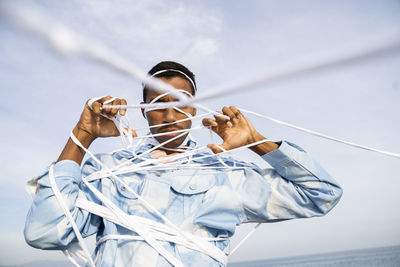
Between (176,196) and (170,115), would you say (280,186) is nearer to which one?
(176,196)

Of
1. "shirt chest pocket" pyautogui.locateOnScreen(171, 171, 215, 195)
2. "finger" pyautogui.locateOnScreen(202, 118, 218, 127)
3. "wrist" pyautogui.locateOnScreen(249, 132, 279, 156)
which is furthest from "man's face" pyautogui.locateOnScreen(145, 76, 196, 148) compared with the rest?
"wrist" pyautogui.locateOnScreen(249, 132, 279, 156)

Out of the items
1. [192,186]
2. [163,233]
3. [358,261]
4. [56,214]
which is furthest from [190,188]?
[358,261]

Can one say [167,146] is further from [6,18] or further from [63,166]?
[6,18]

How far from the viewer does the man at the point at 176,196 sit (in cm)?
142

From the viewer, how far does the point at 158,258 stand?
140 centimetres

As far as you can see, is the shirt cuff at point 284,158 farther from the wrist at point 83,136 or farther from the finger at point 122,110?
the wrist at point 83,136

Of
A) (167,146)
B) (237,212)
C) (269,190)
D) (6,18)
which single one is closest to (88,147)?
(167,146)

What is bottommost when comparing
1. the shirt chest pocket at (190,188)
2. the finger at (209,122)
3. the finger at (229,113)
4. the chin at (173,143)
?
the shirt chest pocket at (190,188)

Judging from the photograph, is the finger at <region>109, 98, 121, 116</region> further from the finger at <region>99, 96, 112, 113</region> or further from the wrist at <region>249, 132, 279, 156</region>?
the wrist at <region>249, 132, 279, 156</region>

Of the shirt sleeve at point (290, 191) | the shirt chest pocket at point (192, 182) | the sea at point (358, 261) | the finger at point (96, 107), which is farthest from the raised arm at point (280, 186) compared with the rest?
the sea at point (358, 261)

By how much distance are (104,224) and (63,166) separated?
325 millimetres

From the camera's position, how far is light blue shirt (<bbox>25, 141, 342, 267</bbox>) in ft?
4.64

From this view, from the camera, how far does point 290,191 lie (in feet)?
5.41

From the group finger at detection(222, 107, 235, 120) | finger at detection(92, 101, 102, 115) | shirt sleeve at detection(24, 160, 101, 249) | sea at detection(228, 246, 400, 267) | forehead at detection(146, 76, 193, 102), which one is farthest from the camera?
sea at detection(228, 246, 400, 267)
